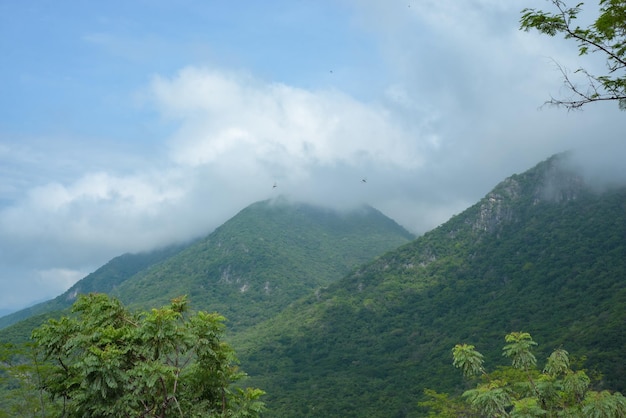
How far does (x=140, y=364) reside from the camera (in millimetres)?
15320

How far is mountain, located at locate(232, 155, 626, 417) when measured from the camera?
77312 mm

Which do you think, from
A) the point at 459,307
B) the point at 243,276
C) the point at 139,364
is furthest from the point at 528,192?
the point at 139,364

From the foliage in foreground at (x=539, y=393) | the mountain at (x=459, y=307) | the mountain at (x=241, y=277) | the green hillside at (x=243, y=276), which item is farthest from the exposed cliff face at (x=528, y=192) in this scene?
the foliage in foreground at (x=539, y=393)

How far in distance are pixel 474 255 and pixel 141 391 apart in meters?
132

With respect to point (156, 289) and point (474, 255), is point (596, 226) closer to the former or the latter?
point (474, 255)

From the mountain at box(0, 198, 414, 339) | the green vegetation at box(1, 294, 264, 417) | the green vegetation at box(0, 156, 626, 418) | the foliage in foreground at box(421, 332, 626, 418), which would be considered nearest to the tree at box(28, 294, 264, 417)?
the green vegetation at box(1, 294, 264, 417)

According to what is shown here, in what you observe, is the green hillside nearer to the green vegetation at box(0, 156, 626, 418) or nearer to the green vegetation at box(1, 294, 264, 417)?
the green vegetation at box(0, 156, 626, 418)

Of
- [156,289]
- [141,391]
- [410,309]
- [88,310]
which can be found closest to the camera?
[141,391]

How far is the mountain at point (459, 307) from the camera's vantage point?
7731 centimetres

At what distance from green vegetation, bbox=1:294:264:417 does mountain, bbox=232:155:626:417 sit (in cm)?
5279

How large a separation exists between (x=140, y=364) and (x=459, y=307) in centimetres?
11340

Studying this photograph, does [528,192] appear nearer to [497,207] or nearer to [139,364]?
[497,207]

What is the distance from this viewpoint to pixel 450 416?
92.7ft


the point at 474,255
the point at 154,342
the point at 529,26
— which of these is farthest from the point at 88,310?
the point at 474,255
